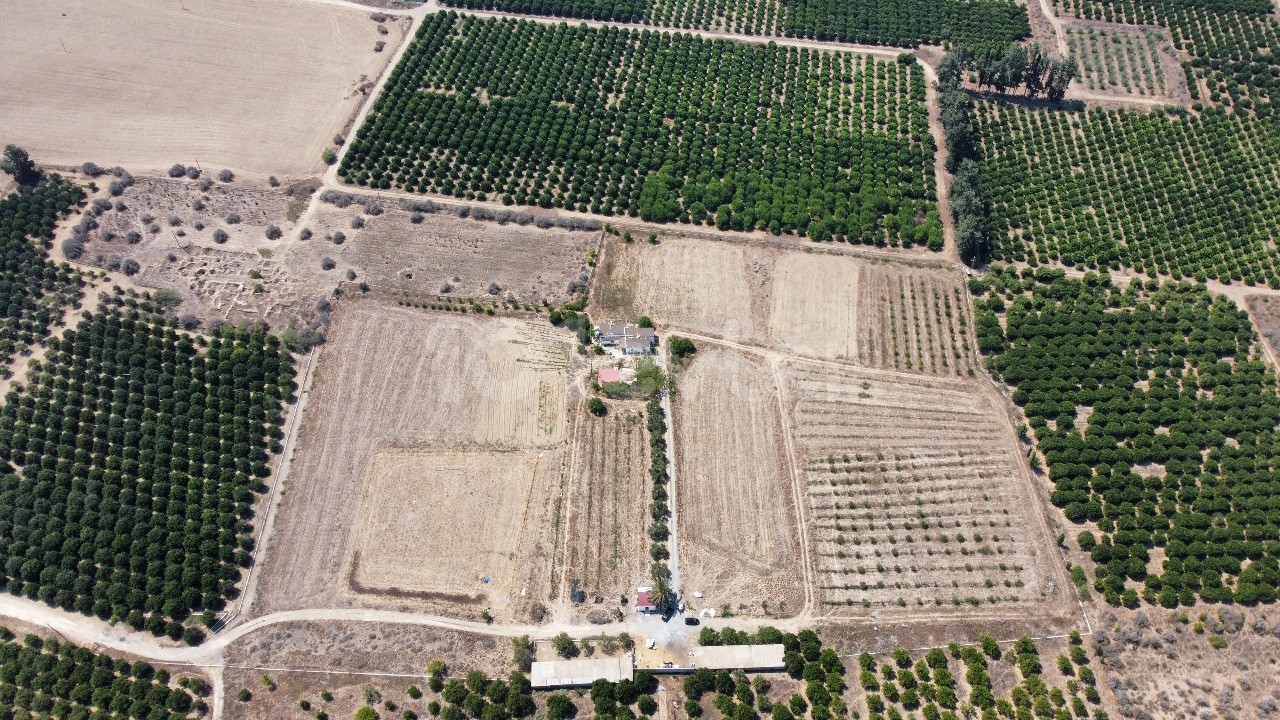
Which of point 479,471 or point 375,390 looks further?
point 375,390

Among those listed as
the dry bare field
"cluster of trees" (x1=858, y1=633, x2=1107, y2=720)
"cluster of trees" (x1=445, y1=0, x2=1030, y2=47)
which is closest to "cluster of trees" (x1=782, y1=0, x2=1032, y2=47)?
"cluster of trees" (x1=445, y1=0, x2=1030, y2=47)

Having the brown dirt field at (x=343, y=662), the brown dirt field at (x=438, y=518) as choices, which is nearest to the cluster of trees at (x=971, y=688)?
the brown dirt field at (x=343, y=662)

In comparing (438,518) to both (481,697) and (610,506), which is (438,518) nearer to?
(610,506)

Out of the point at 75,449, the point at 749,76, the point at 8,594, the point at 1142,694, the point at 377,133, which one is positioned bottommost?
the point at 8,594

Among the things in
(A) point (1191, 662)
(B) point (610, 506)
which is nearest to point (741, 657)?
(B) point (610, 506)

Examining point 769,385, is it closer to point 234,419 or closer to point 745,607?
point 745,607

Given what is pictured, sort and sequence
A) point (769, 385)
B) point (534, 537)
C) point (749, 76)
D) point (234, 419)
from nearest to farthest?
1. point (534, 537)
2. point (234, 419)
3. point (769, 385)
4. point (749, 76)

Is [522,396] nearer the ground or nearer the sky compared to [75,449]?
nearer the sky

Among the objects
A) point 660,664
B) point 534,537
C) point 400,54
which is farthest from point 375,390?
point 400,54
